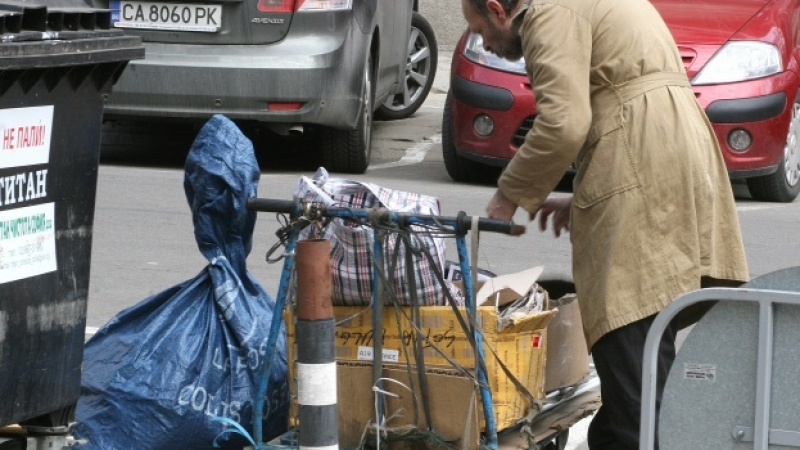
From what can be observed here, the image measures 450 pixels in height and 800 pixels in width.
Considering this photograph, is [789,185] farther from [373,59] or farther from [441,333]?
[441,333]

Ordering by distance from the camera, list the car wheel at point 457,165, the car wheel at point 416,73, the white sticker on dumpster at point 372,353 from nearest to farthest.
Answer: the white sticker on dumpster at point 372,353 → the car wheel at point 457,165 → the car wheel at point 416,73

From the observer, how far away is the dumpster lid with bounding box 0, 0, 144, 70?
3984 millimetres

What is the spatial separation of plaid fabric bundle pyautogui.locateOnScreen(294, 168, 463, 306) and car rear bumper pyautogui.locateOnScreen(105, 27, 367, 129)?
4.97 meters

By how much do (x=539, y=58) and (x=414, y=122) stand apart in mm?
9325

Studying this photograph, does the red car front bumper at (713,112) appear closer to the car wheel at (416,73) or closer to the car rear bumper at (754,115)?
the car rear bumper at (754,115)

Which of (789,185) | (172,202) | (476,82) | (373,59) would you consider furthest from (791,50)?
(172,202)

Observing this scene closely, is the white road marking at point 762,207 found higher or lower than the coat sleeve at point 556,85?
lower

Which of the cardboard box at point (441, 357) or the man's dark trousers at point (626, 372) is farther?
the cardboard box at point (441, 357)

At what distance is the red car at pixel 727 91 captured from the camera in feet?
29.9

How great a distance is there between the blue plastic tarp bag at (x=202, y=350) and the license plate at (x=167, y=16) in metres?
4.37

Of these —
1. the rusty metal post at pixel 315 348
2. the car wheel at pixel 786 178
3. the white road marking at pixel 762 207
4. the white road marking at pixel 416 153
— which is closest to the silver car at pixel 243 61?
the white road marking at pixel 416 153

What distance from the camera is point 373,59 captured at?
10438 mm

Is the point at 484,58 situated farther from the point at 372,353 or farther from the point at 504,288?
the point at 372,353

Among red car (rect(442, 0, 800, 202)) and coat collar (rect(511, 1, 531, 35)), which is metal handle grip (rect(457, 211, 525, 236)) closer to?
coat collar (rect(511, 1, 531, 35))
